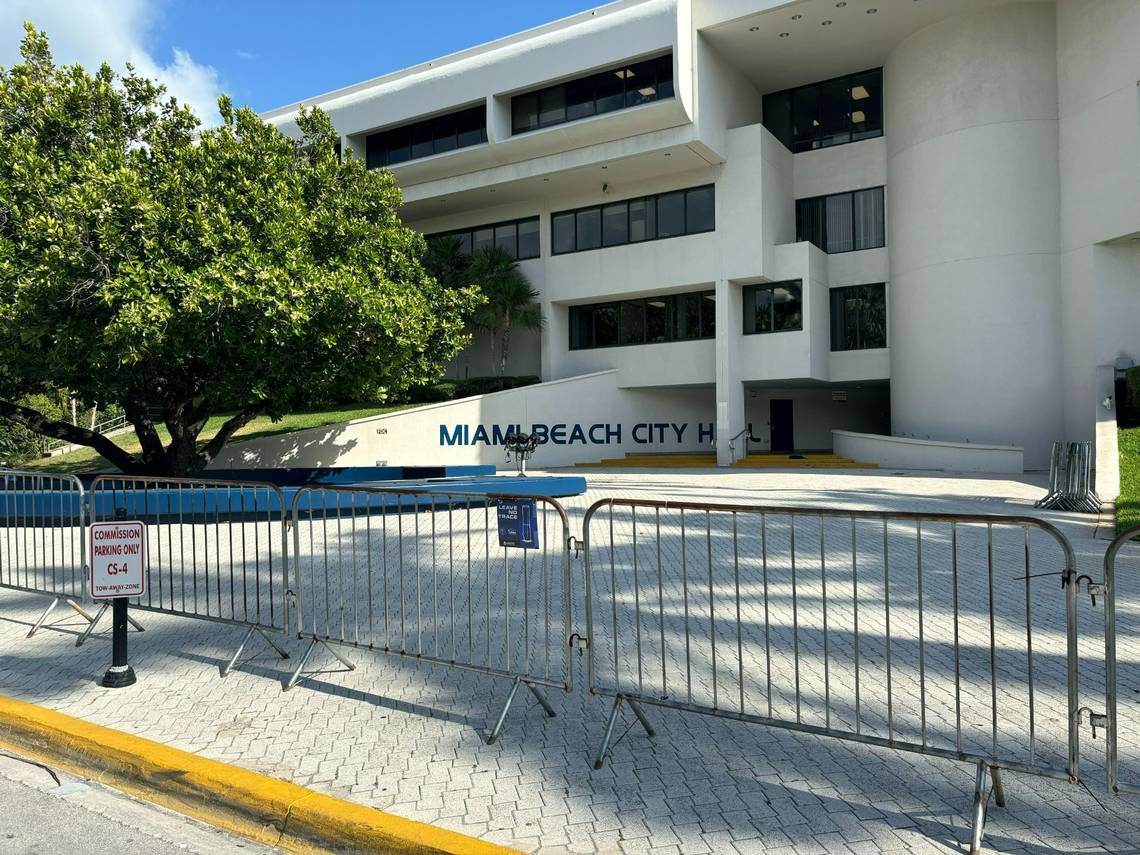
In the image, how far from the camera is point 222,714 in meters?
4.89

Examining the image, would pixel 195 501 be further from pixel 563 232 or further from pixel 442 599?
pixel 563 232

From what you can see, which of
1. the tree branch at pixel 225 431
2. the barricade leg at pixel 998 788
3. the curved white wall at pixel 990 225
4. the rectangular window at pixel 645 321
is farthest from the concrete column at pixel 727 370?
the barricade leg at pixel 998 788

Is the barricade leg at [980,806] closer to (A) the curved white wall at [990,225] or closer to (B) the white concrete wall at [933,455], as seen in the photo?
(B) the white concrete wall at [933,455]

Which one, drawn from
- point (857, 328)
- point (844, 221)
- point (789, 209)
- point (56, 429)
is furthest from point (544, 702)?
point (844, 221)

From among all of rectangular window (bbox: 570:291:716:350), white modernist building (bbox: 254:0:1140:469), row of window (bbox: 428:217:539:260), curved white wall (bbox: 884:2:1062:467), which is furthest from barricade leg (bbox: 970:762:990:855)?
row of window (bbox: 428:217:539:260)

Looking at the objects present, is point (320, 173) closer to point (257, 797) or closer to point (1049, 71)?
point (257, 797)

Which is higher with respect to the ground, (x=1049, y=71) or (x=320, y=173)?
(x=1049, y=71)

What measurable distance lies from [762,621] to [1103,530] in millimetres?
7520

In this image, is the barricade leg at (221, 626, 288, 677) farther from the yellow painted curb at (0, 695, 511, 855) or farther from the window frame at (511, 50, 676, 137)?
the window frame at (511, 50, 676, 137)

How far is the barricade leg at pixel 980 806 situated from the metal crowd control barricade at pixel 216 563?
4.29 meters

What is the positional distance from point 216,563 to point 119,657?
1.98 m

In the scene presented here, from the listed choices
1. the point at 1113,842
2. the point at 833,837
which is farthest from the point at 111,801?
the point at 1113,842

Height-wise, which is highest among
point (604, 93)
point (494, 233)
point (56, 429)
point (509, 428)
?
point (604, 93)

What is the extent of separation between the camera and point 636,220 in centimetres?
2894
